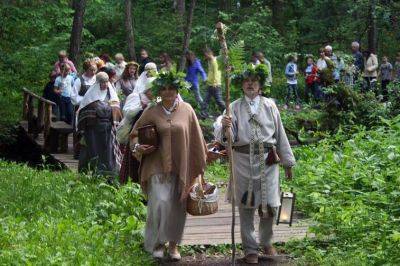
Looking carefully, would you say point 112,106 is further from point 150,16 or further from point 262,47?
point 150,16

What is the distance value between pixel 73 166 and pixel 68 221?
5.73 meters

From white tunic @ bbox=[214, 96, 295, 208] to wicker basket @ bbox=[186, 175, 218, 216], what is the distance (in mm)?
290

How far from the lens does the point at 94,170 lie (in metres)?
13.5

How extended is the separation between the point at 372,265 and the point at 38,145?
38.9ft

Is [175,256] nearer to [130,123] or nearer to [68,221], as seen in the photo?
[68,221]

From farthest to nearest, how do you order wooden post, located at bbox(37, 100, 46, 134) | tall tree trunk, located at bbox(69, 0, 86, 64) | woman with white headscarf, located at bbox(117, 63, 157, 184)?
tall tree trunk, located at bbox(69, 0, 86, 64), wooden post, located at bbox(37, 100, 46, 134), woman with white headscarf, located at bbox(117, 63, 157, 184)

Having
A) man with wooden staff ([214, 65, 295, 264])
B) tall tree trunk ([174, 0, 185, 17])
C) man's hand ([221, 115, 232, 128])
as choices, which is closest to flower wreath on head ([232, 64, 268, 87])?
man with wooden staff ([214, 65, 295, 264])

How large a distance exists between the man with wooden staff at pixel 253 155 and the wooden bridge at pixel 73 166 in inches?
34.8

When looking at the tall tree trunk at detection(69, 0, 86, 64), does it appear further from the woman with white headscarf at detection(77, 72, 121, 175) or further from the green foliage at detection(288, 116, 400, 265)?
the woman with white headscarf at detection(77, 72, 121, 175)

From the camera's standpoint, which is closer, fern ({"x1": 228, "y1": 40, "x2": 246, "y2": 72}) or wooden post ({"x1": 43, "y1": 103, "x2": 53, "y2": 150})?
fern ({"x1": 228, "y1": 40, "x2": 246, "y2": 72})

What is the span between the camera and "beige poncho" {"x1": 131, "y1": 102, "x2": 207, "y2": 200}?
904 centimetres

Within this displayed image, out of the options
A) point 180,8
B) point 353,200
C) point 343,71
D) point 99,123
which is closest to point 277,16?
point 180,8

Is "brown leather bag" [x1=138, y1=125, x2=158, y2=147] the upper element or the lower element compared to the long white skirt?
upper

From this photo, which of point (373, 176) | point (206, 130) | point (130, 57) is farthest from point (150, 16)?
point (373, 176)
